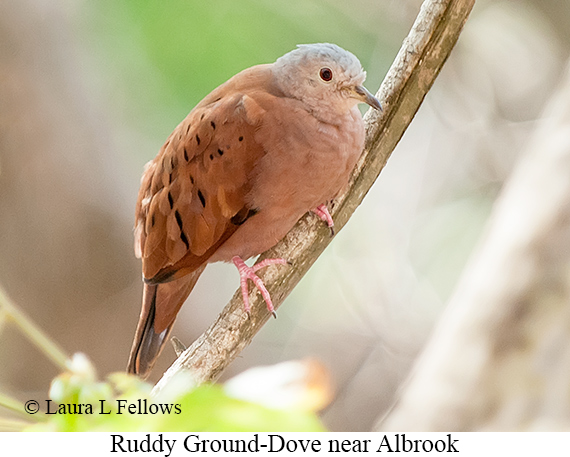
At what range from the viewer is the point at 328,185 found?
1051 millimetres

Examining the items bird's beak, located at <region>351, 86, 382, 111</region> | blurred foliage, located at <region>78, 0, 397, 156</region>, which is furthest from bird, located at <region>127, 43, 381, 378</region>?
blurred foliage, located at <region>78, 0, 397, 156</region>

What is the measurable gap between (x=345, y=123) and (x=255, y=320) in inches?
15.6

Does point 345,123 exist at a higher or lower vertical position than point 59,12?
lower

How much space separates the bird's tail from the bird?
5 cm

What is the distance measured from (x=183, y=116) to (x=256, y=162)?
71 cm

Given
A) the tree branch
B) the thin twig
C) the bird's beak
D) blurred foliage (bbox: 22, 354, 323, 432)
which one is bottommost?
blurred foliage (bbox: 22, 354, 323, 432)

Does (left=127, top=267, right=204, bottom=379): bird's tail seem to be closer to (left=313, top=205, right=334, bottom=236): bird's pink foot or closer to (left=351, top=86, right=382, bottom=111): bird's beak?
(left=313, top=205, right=334, bottom=236): bird's pink foot

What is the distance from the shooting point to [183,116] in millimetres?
1679

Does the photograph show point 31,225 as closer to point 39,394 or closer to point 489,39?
point 39,394

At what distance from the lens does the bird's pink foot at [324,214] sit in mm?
1112

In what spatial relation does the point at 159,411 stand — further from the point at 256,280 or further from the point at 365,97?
the point at 365,97

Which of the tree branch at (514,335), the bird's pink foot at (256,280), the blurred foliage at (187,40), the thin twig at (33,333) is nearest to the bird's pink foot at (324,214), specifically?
the bird's pink foot at (256,280)

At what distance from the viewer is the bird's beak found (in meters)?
1.03
